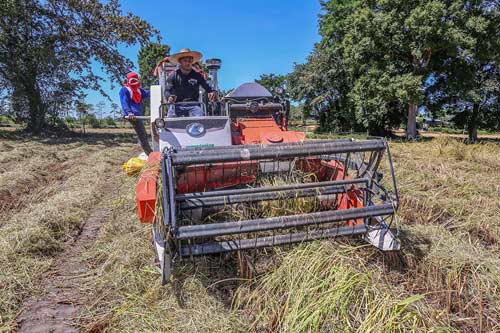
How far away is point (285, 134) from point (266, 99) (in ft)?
3.32

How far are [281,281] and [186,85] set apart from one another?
11.5ft

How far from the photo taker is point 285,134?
4.47 meters

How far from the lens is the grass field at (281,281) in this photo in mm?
2322

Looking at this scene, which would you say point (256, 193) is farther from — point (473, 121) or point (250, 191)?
point (473, 121)

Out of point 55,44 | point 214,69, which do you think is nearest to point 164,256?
point 214,69

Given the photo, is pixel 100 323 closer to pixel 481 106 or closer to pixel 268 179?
pixel 268 179

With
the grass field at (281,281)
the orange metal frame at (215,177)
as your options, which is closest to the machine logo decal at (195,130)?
the orange metal frame at (215,177)

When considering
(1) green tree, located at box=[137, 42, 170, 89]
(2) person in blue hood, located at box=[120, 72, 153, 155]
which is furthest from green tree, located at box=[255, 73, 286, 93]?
(2) person in blue hood, located at box=[120, 72, 153, 155]

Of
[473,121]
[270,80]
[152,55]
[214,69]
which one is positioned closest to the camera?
[214,69]

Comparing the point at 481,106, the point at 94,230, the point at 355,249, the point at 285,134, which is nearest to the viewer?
the point at 355,249

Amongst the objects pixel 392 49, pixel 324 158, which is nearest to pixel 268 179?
pixel 324 158

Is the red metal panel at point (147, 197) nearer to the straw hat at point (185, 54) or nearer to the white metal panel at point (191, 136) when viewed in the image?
the white metal panel at point (191, 136)

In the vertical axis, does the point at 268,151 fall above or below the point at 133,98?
below

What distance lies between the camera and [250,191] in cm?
279
